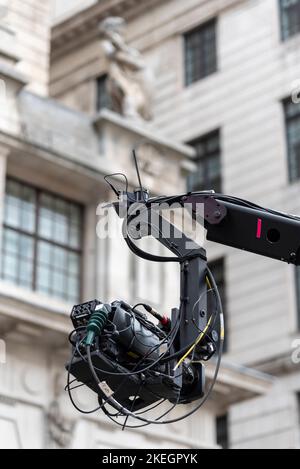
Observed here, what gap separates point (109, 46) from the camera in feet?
104

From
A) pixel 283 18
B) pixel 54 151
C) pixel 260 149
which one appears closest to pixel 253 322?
pixel 260 149

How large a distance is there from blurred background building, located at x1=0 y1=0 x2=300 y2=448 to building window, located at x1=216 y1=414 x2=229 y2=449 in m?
0.05

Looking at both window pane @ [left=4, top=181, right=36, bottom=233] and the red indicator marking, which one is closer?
the red indicator marking

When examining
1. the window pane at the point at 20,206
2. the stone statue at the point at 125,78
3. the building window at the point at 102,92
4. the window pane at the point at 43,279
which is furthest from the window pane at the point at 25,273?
the building window at the point at 102,92

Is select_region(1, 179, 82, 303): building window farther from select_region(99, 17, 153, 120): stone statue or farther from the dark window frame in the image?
the dark window frame

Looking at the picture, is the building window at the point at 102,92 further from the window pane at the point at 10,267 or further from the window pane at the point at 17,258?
the window pane at the point at 10,267

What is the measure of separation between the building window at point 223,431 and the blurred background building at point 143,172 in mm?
48

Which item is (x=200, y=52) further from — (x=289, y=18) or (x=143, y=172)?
(x=143, y=172)

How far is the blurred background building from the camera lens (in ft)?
87.7

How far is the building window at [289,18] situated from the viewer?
4062 centimetres

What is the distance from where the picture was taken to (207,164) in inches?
1649

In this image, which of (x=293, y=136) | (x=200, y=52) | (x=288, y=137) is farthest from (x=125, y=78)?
(x=200, y=52)

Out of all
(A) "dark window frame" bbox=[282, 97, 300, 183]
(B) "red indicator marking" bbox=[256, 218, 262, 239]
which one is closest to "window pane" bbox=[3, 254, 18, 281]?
(A) "dark window frame" bbox=[282, 97, 300, 183]
